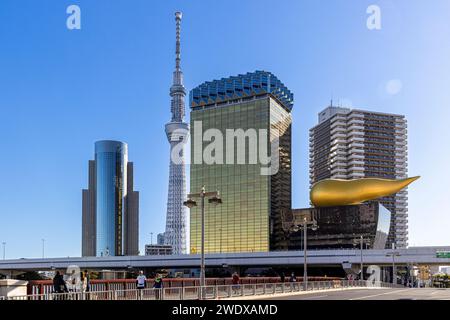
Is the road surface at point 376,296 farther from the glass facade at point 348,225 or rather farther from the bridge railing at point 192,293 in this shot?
the glass facade at point 348,225

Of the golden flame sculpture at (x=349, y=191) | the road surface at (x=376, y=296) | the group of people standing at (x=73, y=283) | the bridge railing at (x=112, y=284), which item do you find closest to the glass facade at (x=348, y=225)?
the golden flame sculpture at (x=349, y=191)

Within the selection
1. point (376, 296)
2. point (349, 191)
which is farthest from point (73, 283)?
point (349, 191)

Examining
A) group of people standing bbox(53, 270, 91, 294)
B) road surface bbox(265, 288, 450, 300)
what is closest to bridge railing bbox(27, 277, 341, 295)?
group of people standing bbox(53, 270, 91, 294)

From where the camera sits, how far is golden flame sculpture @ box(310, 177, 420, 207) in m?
145

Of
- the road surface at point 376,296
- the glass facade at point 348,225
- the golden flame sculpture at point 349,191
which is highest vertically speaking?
the golden flame sculpture at point 349,191

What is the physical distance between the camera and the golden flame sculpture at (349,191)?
144750mm

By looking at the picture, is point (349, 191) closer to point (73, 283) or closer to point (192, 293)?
point (192, 293)

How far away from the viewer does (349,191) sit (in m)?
150

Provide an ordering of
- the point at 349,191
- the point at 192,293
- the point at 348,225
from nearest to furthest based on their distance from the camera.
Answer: the point at 192,293
the point at 349,191
the point at 348,225

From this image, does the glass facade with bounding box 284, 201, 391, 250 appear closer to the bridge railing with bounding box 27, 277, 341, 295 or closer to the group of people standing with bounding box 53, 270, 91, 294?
Answer: the bridge railing with bounding box 27, 277, 341, 295

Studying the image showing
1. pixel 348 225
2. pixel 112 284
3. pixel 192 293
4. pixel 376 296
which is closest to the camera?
pixel 112 284
